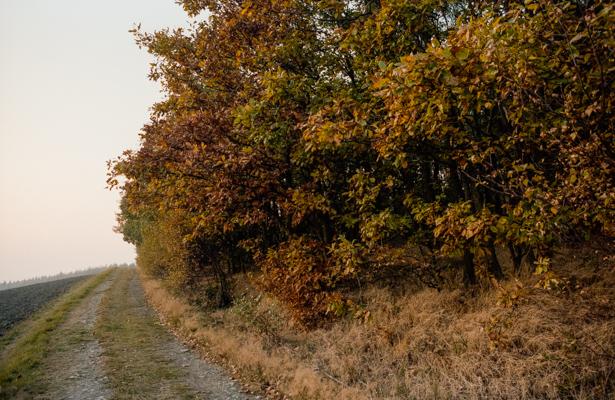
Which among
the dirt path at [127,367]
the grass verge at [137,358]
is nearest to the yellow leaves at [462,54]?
the dirt path at [127,367]

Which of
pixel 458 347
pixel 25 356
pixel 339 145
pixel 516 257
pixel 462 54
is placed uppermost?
pixel 462 54

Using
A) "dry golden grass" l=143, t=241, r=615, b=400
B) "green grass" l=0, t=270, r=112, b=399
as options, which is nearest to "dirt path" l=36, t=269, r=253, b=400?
"green grass" l=0, t=270, r=112, b=399

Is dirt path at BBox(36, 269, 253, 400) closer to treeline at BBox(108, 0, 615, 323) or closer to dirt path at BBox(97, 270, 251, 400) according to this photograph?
dirt path at BBox(97, 270, 251, 400)

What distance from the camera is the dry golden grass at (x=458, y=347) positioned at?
19.2 feet

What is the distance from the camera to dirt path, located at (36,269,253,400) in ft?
27.8

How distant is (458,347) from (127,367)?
884 centimetres

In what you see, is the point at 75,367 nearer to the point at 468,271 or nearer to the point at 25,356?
the point at 25,356

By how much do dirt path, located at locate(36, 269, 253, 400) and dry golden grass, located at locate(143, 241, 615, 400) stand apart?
81 cm

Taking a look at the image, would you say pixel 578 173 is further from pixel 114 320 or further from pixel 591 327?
pixel 114 320

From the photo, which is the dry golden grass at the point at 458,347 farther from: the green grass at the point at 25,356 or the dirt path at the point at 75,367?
the green grass at the point at 25,356

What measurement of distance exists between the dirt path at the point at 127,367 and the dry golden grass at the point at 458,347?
81 centimetres

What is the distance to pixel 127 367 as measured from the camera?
1049 centimetres

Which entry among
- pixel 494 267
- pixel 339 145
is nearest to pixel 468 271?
pixel 494 267

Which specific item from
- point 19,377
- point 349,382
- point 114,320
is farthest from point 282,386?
point 114,320
